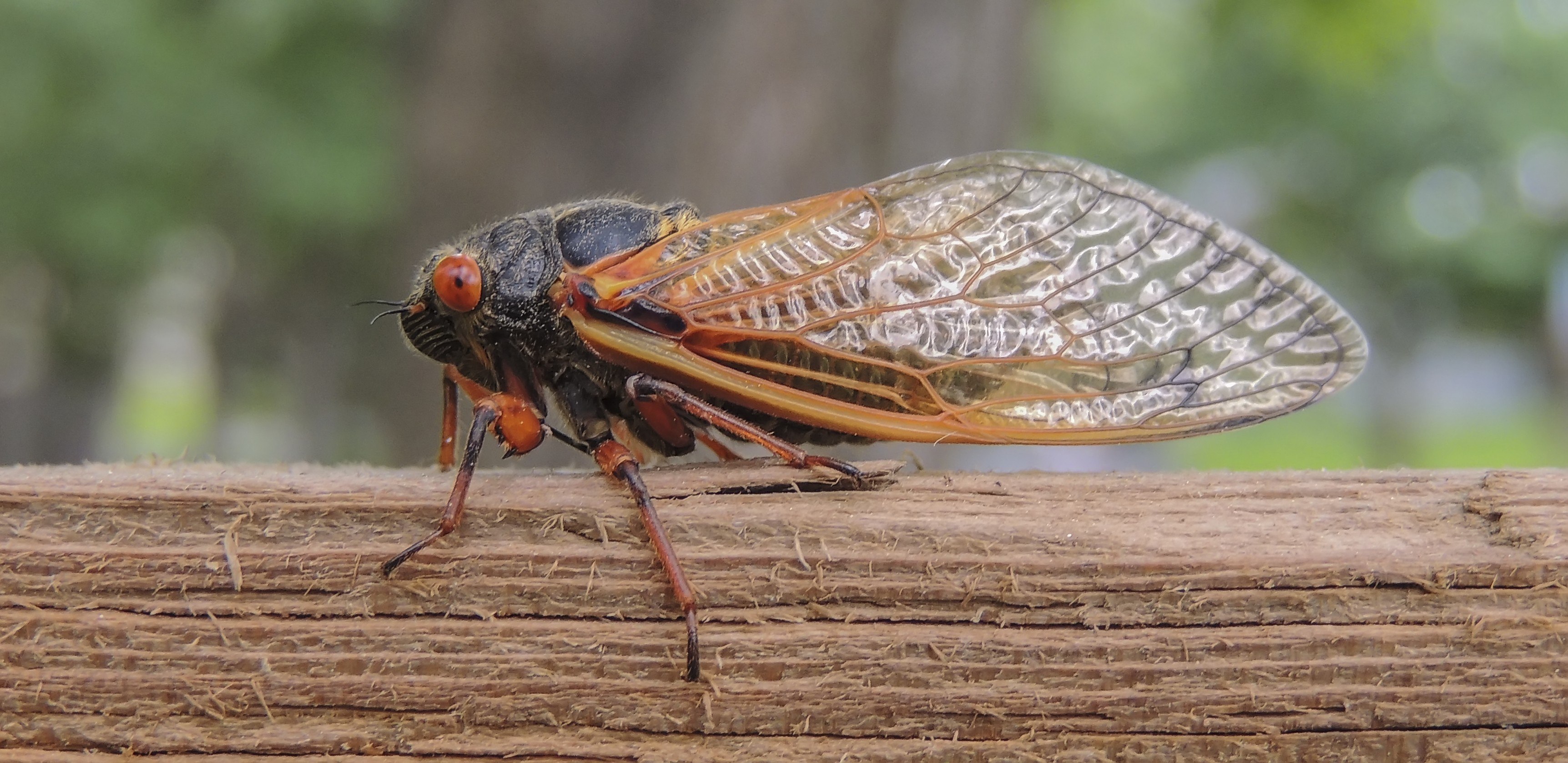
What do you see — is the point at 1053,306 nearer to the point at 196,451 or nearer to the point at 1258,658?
the point at 1258,658

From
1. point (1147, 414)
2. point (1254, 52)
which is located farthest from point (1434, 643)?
point (1254, 52)

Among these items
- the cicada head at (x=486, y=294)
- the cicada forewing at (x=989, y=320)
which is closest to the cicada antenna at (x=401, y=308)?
the cicada head at (x=486, y=294)

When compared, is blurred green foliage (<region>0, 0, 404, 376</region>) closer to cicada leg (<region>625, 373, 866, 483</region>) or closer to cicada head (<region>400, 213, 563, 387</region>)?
cicada head (<region>400, 213, 563, 387</region>)

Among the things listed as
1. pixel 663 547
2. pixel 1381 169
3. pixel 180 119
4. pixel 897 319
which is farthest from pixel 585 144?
pixel 1381 169

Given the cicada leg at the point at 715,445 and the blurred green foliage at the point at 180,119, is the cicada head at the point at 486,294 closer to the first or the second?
the cicada leg at the point at 715,445

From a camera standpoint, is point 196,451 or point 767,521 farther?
point 196,451
